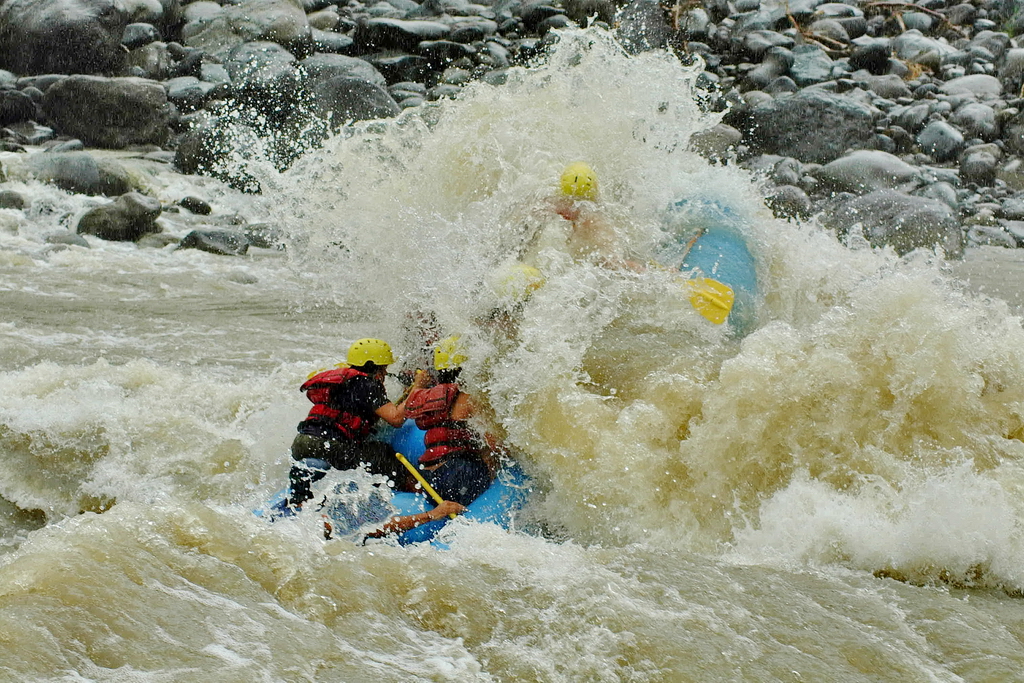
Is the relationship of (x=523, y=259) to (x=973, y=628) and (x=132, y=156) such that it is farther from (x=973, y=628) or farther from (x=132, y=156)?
(x=132, y=156)

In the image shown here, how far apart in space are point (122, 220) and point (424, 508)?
7161mm

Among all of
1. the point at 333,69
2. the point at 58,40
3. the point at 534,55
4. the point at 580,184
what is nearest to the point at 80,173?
the point at 333,69

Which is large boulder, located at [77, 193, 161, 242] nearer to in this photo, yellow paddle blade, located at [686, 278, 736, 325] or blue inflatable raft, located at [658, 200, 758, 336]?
blue inflatable raft, located at [658, 200, 758, 336]

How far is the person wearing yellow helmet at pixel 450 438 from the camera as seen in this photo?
4082 millimetres

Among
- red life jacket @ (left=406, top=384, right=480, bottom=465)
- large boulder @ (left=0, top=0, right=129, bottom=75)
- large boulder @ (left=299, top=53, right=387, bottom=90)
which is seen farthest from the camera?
large boulder @ (left=0, top=0, right=129, bottom=75)

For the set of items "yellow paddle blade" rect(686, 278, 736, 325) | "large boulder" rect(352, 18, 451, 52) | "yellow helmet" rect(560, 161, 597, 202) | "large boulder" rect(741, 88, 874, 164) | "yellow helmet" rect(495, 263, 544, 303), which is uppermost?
"yellow helmet" rect(560, 161, 597, 202)

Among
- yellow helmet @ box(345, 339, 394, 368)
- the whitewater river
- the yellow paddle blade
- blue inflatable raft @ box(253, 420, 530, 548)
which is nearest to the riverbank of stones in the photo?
the whitewater river

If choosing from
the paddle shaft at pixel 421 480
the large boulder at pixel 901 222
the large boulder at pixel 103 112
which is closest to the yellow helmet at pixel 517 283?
the paddle shaft at pixel 421 480

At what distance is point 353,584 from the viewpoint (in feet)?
9.89

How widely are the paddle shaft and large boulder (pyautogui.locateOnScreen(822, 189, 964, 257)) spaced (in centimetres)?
692

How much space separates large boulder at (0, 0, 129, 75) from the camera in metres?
14.7

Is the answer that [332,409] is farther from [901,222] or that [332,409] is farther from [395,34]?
[395,34]

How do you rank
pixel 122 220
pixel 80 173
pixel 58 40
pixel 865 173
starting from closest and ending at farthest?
1. pixel 122 220
2. pixel 80 173
3. pixel 865 173
4. pixel 58 40

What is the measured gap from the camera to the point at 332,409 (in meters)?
4.33
